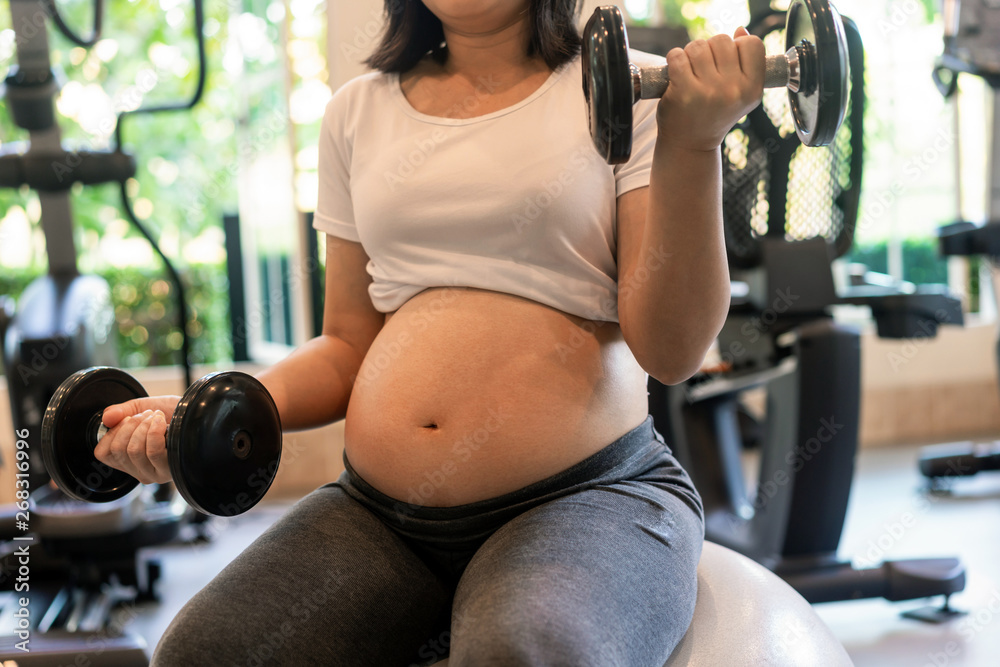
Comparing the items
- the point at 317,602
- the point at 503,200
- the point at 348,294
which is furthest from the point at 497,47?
the point at 317,602

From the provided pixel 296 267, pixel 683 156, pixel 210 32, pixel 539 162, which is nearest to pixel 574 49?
pixel 539 162

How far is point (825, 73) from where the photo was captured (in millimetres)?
687

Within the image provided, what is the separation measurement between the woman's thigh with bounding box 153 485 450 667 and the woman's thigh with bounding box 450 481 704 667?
0.10 m

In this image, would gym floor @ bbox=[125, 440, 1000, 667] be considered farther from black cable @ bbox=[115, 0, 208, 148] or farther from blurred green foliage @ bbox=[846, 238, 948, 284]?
black cable @ bbox=[115, 0, 208, 148]

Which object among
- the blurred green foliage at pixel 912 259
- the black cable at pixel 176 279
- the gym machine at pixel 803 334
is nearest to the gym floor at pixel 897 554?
the gym machine at pixel 803 334

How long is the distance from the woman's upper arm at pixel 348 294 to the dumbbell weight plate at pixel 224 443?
251 mm

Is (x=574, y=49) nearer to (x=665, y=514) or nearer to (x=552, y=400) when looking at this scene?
(x=552, y=400)

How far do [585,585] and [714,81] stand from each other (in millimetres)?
448

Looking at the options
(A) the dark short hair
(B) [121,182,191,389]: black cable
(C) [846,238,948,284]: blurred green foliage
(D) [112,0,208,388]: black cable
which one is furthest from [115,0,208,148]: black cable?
(C) [846,238,948,284]: blurred green foliage

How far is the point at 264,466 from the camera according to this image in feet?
2.84

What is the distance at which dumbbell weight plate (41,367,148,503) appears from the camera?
88 centimetres

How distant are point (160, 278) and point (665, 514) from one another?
10.7 ft

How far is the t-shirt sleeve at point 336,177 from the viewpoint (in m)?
1.10

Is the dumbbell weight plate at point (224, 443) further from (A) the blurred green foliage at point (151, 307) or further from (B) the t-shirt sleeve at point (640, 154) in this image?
→ (A) the blurred green foliage at point (151, 307)
